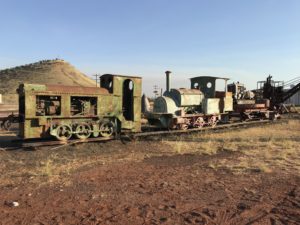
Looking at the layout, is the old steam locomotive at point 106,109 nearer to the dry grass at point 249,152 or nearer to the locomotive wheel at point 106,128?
the locomotive wheel at point 106,128

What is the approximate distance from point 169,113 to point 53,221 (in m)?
11.1

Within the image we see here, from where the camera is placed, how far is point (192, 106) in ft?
56.1

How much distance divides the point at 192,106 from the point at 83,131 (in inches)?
295

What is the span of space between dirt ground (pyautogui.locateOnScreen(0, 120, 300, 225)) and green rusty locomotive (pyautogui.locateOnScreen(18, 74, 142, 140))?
2.94ft

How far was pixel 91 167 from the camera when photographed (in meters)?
8.31

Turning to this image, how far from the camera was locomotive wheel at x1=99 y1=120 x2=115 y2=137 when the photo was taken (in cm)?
1233

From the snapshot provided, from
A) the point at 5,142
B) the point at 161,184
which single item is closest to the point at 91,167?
the point at 161,184

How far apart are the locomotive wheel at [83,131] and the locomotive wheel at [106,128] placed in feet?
1.96

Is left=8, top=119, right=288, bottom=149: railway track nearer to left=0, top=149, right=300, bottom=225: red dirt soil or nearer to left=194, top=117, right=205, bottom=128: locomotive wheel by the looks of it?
left=194, top=117, right=205, bottom=128: locomotive wheel

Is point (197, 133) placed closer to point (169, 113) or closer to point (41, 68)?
point (169, 113)

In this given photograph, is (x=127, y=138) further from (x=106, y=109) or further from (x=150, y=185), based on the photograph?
(x=150, y=185)

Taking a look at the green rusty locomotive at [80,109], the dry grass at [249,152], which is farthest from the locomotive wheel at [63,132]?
the dry grass at [249,152]

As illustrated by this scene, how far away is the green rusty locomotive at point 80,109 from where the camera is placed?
10.7 m

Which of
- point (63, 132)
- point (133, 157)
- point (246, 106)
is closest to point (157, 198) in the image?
point (133, 157)
